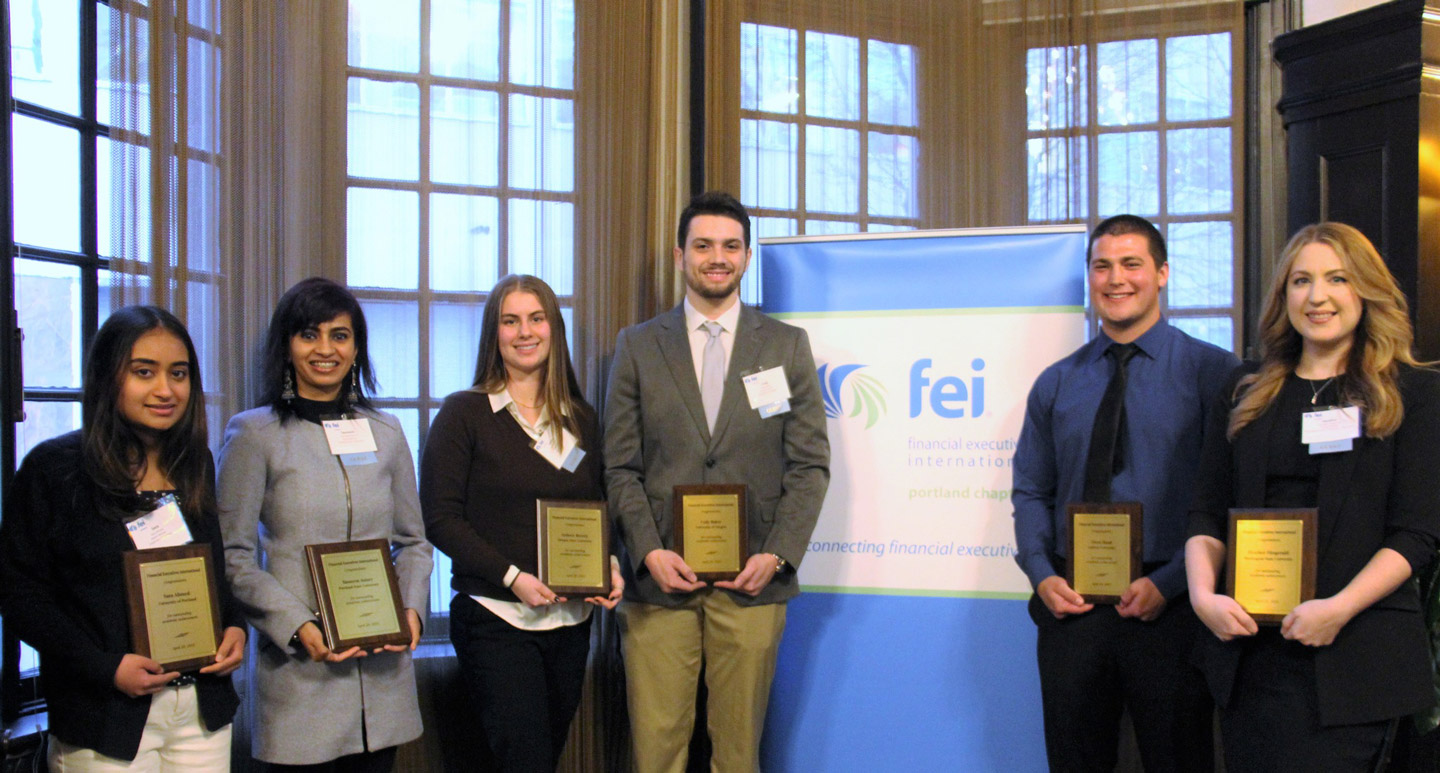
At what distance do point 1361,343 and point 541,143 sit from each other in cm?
242

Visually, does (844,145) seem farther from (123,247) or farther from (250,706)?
(250,706)

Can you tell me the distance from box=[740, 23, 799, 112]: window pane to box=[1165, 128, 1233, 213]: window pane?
1461mm

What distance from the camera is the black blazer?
1.98 meters

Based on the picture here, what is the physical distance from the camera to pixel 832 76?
153 inches

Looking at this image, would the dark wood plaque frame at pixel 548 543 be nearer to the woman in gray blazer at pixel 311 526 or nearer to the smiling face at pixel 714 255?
the woman in gray blazer at pixel 311 526

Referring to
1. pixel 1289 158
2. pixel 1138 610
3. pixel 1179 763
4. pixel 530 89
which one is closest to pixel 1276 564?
pixel 1138 610

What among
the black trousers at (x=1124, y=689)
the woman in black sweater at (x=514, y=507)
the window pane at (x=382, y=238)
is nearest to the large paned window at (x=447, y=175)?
the window pane at (x=382, y=238)

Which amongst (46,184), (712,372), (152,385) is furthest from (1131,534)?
(46,184)

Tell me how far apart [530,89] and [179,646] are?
208 centimetres

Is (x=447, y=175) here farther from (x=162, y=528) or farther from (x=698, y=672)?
(x=698, y=672)

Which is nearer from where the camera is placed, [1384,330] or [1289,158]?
[1384,330]

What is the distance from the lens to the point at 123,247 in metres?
2.64

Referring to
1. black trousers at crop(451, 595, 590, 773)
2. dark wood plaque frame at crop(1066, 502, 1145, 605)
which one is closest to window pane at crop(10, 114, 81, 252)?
black trousers at crop(451, 595, 590, 773)

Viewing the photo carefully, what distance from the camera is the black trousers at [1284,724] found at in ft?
6.56
